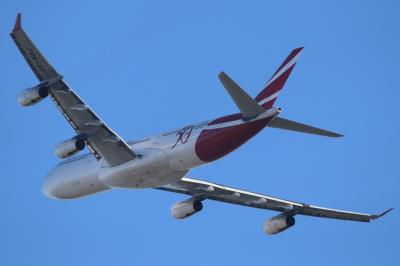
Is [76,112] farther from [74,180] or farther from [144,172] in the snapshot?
[74,180]

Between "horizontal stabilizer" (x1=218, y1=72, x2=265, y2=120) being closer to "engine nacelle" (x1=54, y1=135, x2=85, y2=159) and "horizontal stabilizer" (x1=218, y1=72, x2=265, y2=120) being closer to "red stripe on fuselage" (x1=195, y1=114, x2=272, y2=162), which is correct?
"red stripe on fuselage" (x1=195, y1=114, x2=272, y2=162)

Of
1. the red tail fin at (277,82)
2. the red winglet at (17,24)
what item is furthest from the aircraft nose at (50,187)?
the red tail fin at (277,82)

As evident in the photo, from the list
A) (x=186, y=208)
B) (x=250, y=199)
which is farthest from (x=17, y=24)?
(x=250, y=199)

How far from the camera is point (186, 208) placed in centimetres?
5653

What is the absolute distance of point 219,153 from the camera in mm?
49219

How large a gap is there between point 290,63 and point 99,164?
39.9 ft

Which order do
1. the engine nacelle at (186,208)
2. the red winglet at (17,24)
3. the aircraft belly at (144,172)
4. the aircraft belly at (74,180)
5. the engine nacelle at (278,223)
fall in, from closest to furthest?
the red winglet at (17,24) → the aircraft belly at (144,172) → the aircraft belly at (74,180) → the engine nacelle at (186,208) → the engine nacelle at (278,223)

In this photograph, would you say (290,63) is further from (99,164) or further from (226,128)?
(99,164)

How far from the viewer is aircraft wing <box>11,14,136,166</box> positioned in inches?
1854

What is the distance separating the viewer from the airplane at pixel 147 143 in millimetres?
47656

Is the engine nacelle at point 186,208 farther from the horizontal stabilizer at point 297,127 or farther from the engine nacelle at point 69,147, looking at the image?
the horizontal stabilizer at point 297,127

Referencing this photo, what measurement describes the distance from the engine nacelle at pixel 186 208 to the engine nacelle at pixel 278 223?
167 inches

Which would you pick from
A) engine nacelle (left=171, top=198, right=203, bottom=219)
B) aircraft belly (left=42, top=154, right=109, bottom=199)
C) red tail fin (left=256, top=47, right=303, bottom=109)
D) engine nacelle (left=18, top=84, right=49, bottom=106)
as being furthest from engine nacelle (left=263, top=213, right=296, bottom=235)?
engine nacelle (left=18, top=84, right=49, bottom=106)

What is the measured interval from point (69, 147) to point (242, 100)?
9.34 meters
